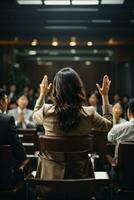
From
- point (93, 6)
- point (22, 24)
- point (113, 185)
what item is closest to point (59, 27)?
point (22, 24)

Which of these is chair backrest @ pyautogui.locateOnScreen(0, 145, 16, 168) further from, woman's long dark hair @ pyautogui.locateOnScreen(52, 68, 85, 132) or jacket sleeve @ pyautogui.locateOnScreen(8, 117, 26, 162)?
woman's long dark hair @ pyautogui.locateOnScreen(52, 68, 85, 132)

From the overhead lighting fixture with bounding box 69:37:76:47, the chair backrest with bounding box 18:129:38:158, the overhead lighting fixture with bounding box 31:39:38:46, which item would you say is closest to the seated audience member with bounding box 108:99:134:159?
the chair backrest with bounding box 18:129:38:158

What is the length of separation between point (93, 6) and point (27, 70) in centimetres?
726

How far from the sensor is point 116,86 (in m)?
14.9

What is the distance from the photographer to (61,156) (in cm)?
261

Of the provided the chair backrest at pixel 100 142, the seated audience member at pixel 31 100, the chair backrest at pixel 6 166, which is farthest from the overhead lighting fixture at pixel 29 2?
the chair backrest at pixel 6 166

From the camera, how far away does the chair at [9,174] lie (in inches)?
116

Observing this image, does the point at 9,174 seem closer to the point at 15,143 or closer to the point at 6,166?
the point at 6,166

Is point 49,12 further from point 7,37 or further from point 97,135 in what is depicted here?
point 97,135

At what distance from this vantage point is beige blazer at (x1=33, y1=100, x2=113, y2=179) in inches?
103

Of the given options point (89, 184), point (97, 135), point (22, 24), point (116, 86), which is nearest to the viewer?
point (89, 184)

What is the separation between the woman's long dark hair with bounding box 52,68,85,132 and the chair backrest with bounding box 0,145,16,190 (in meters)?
0.54

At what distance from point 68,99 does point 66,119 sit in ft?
0.43

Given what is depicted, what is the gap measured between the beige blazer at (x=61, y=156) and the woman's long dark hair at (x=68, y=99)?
0.16 ft
